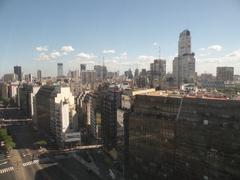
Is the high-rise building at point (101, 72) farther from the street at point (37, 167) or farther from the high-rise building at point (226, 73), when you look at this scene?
the street at point (37, 167)

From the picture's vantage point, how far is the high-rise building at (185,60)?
81250 millimetres

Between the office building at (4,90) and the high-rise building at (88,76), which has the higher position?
the high-rise building at (88,76)

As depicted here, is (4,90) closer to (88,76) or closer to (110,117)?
(88,76)

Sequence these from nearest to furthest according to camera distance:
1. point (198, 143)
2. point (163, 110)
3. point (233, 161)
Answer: point (233, 161) < point (198, 143) < point (163, 110)

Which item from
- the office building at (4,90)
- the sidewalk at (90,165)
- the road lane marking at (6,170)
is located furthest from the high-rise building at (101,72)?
the road lane marking at (6,170)

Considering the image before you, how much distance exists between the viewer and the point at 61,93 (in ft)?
138

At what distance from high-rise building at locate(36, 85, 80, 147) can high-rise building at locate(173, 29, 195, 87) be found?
149 ft

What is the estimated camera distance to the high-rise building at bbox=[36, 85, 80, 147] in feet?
117

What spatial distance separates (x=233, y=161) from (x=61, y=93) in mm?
29957

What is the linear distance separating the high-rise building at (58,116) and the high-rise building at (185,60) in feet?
149

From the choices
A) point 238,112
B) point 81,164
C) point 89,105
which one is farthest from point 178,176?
point 89,105

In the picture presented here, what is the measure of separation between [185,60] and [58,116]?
54.5 meters

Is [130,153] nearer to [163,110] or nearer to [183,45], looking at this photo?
[163,110]

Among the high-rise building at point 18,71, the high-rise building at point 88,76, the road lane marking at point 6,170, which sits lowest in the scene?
the road lane marking at point 6,170
